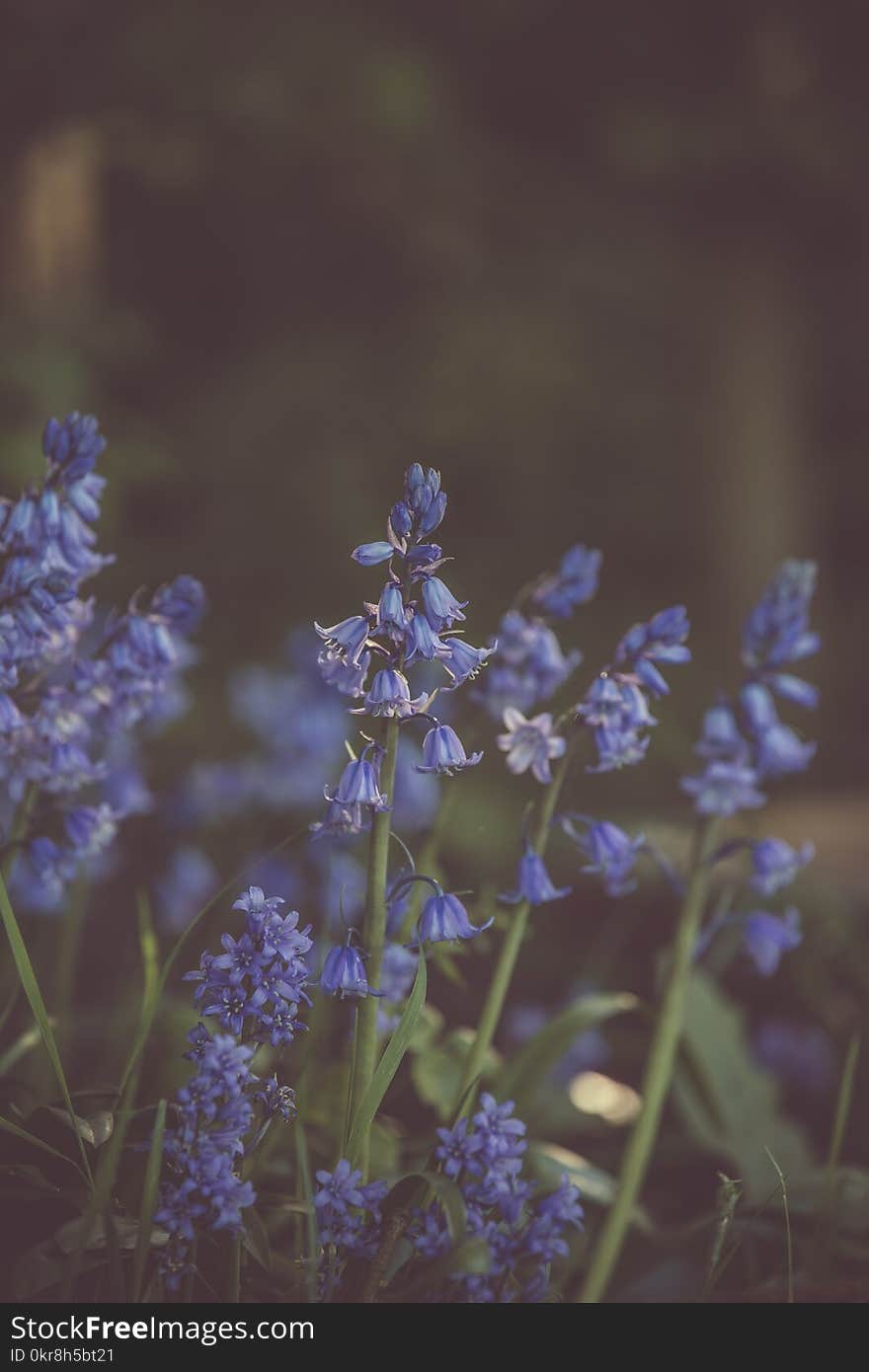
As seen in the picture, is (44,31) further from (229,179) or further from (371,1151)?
(371,1151)

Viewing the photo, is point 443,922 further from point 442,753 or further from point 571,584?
point 571,584

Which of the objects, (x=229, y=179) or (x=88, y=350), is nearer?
(x=88, y=350)

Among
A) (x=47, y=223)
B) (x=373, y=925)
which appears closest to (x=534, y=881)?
(x=373, y=925)

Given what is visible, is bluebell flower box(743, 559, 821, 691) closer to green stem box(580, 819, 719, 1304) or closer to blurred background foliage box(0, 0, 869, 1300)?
green stem box(580, 819, 719, 1304)

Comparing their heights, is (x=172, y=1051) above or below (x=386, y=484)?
below

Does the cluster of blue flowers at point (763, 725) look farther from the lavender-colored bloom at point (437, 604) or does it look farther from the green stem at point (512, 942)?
the lavender-colored bloom at point (437, 604)

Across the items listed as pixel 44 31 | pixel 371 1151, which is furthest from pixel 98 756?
pixel 44 31
